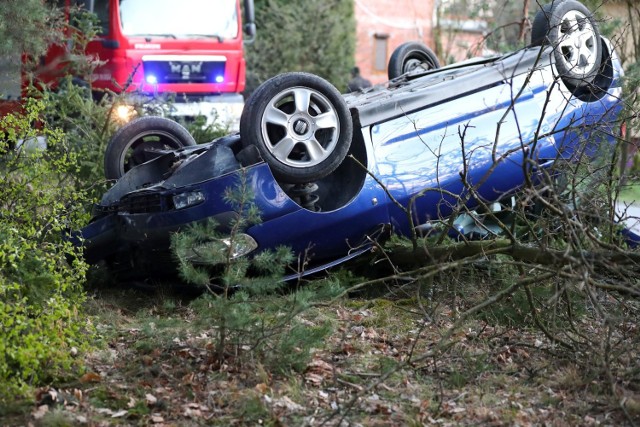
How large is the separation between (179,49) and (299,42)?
379 inches

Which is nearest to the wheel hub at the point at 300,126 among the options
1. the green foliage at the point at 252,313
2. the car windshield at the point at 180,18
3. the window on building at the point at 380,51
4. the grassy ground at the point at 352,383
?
Result: the green foliage at the point at 252,313

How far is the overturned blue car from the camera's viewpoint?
645 centimetres

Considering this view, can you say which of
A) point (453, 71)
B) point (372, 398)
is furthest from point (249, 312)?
point (453, 71)

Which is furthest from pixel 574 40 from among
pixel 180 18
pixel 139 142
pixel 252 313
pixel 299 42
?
pixel 299 42

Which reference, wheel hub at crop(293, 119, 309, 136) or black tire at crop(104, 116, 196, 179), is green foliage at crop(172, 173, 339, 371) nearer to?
wheel hub at crop(293, 119, 309, 136)

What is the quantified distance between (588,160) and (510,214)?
96 cm

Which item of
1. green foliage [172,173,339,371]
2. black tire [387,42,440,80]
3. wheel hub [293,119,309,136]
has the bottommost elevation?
green foliage [172,173,339,371]

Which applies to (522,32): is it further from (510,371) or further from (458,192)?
(510,371)

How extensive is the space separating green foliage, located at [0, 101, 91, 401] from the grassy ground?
182 mm

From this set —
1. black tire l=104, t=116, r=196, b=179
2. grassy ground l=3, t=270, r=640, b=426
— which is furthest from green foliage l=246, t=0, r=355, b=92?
grassy ground l=3, t=270, r=640, b=426

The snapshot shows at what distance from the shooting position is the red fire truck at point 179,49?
536 inches

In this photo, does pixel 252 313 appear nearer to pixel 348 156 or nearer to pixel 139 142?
pixel 348 156

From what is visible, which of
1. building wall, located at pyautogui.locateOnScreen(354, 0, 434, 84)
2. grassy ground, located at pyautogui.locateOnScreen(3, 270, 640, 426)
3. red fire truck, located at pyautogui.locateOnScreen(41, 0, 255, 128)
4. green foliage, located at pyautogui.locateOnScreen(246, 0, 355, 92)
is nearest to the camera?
grassy ground, located at pyautogui.locateOnScreen(3, 270, 640, 426)

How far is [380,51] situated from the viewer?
3159cm
